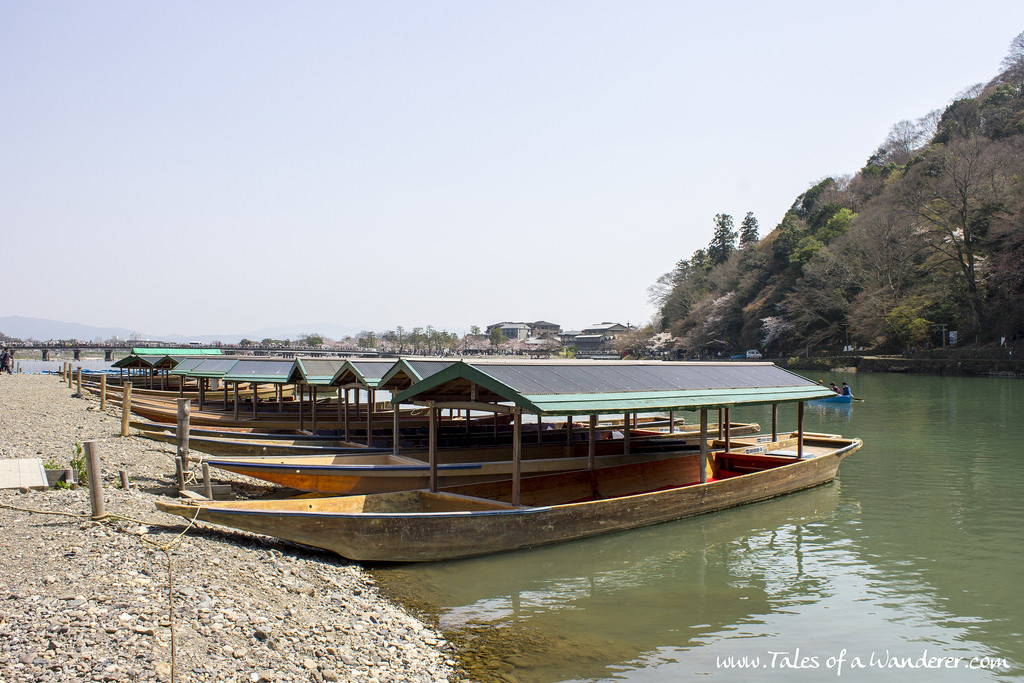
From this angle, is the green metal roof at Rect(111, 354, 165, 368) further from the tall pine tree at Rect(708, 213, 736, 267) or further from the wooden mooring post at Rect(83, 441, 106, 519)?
the tall pine tree at Rect(708, 213, 736, 267)

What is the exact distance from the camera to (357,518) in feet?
31.8

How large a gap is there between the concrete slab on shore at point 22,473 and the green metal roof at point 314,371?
23.2 feet

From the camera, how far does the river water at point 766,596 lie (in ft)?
24.9

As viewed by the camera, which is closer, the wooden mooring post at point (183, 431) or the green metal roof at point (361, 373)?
the wooden mooring post at point (183, 431)

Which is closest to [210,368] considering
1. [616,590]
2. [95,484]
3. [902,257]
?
[95,484]

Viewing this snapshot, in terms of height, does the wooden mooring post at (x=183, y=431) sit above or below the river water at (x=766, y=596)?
above

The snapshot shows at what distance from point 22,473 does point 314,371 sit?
838cm

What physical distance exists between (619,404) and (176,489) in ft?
26.8

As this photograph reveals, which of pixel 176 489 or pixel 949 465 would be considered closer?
pixel 176 489

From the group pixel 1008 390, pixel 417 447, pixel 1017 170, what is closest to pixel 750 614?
pixel 417 447

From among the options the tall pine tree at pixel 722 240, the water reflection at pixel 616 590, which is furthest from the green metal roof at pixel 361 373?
the tall pine tree at pixel 722 240

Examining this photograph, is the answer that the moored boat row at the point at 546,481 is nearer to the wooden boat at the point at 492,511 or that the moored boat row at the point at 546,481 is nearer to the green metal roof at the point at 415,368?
the wooden boat at the point at 492,511

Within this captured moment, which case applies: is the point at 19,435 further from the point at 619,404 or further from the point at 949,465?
the point at 949,465

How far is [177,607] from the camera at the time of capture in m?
7.18
